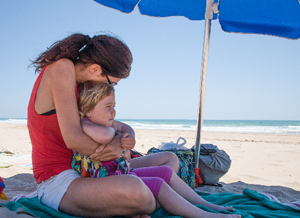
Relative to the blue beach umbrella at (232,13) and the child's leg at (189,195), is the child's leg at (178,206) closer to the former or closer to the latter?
the child's leg at (189,195)

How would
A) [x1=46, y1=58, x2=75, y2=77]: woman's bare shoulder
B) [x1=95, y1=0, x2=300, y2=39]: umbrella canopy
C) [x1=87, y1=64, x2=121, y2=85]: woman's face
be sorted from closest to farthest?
[x1=46, y1=58, x2=75, y2=77]: woman's bare shoulder < [x1=87, y1=64, x2=121, y2=85]: woman's face < [x1=95, y1=0, x2=300, y2=39]: umbrella canopy

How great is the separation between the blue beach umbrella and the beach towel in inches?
34.6

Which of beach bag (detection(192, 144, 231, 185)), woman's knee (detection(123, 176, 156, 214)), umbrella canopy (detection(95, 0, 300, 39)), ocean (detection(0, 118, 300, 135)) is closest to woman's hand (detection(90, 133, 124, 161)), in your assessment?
woman's knee (detection(123, 176, 156, 214))

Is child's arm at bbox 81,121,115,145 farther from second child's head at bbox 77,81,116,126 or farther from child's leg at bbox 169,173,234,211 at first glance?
child's leg at bbox 169,173,234,211

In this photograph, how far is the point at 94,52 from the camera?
1903 mm

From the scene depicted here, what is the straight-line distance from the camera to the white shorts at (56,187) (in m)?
1.62

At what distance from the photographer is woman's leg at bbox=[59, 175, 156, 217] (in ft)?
4.91

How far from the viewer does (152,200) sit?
158cm

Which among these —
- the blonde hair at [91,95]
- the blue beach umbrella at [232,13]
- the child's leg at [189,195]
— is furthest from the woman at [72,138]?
the blue beach umbrella at [232,13]

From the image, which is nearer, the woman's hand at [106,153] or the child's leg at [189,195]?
the woman's hand at [106,153]

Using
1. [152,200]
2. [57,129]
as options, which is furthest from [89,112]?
[152,200]

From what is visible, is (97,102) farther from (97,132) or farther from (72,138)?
(72,138)

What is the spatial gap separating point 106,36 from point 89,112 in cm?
68

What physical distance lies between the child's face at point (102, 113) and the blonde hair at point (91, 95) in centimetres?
3
